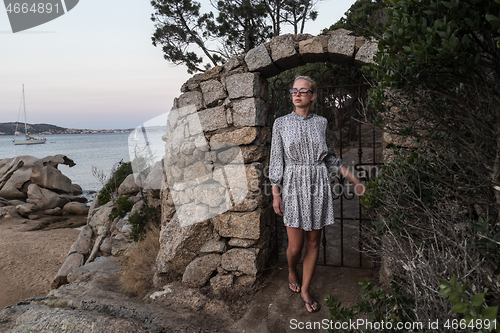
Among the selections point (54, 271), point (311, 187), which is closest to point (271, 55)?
point (311, 187)

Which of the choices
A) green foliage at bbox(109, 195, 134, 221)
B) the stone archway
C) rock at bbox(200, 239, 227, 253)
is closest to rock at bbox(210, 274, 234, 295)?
the stone archway

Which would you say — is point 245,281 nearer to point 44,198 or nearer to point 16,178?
point 44,198

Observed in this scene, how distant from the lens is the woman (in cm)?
258

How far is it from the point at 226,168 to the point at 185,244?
942 millimetres

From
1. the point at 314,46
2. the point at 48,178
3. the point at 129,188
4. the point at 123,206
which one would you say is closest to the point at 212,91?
the point at 314,46

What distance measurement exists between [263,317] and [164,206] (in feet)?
5.64

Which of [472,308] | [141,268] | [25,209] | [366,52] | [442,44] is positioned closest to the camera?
[472,308]

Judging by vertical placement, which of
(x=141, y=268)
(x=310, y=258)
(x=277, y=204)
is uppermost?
(x=277, y=204)

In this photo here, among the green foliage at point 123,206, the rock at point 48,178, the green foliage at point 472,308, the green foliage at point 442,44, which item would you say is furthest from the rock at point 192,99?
the rock at point 48,178

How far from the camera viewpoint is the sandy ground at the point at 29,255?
19.7 feet

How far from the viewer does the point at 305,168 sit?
8.55ft

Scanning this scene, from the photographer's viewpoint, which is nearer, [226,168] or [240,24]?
[226,168]

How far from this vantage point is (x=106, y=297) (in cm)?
336

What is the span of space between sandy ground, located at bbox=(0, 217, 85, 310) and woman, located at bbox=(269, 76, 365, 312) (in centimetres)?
546
